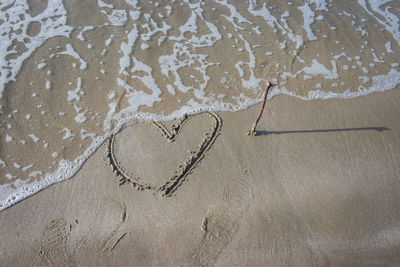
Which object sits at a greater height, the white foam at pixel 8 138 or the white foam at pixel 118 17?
the white foam at pixel 118 17

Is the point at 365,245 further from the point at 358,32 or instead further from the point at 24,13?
the point at 24,13

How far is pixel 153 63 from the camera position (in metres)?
4.36

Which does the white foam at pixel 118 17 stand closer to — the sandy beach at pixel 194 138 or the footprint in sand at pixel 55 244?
the sandy beach at pixel 194 138

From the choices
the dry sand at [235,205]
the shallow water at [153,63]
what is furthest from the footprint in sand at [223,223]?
the shallow water at [153,63]

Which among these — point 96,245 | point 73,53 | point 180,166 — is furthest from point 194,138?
point 73,53

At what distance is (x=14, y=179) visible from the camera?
3.17 meters

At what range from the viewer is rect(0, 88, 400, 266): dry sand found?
2.65 m

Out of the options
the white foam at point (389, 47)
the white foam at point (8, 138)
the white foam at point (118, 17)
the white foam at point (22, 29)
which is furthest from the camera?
the white foam at point (118, 17)

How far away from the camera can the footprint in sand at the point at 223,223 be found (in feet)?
8.65

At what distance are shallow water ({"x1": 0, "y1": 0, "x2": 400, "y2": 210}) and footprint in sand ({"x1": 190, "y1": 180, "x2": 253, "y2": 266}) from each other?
1.40 meters

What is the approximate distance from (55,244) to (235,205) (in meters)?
2.17

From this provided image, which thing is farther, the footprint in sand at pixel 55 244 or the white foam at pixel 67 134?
the white foam at pixel 67 134

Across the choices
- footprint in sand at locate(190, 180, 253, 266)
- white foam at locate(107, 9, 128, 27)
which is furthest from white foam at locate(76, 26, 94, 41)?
footprint in sand at locate(190, 180, 253, 266)

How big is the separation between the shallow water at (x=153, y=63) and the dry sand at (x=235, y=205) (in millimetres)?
471
